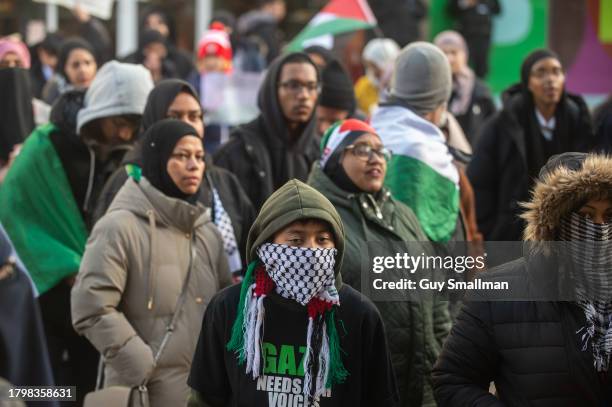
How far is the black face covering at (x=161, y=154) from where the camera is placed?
20.9 feet

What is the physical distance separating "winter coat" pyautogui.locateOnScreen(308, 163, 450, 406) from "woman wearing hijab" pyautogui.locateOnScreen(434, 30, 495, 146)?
5.22m

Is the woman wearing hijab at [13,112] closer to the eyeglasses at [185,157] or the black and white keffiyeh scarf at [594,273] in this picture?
the eyeglasses at [185,157]

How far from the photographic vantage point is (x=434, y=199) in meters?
6.68

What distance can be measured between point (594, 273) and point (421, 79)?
121 inches

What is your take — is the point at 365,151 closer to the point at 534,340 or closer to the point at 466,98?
the point at 534,340

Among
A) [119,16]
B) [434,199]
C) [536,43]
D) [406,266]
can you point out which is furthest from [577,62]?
[406,266]

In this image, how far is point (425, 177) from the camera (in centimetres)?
668

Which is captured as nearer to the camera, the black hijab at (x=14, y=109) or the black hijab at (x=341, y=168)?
the black hijab at (x=341, y=168)

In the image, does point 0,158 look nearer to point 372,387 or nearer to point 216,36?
point 216,36

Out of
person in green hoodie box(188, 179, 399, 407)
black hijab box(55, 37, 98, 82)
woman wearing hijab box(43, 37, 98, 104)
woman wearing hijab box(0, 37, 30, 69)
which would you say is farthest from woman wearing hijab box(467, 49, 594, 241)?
person in green hoodie box(188, 179, 399, 407)

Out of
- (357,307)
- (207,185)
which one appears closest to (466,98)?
(207,185)

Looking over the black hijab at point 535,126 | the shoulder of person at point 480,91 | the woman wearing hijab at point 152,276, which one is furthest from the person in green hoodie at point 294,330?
the shoulder of person at point 480,91

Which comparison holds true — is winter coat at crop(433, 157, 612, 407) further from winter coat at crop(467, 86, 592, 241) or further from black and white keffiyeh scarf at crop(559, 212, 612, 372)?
winter coat at crop(467, 86, 592, 241)

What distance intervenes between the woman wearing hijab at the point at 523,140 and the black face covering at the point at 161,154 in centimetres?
288
